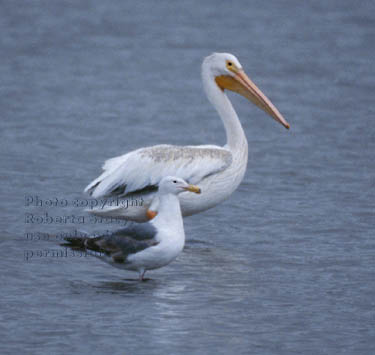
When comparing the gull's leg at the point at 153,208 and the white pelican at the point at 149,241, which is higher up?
the gull's leg at the point at 153,208

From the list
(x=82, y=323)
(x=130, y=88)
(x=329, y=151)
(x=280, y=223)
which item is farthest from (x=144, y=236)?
(x=130, y=88)

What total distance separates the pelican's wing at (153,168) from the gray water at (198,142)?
20.4 inches

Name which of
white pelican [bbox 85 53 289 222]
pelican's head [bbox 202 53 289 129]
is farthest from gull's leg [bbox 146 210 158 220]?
pelican's head [bbox 202 53 289 129]

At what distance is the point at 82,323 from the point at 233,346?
33.1 inches

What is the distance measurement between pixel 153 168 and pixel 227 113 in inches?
35.4

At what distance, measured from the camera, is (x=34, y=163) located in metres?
10.0

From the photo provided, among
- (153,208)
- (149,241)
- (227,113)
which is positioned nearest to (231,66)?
Result: (227,113)

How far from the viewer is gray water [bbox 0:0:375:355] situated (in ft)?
19.4

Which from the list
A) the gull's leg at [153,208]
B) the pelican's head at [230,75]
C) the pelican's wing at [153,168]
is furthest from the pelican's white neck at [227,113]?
the gull's leg at [153,208]

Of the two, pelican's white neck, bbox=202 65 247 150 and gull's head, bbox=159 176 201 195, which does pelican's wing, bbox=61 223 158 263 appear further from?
pelican's white neck, bbox=202 65 247 150

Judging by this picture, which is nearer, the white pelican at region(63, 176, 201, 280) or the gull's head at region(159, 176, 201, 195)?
the white pelican at region(63, 176, 201, 280)

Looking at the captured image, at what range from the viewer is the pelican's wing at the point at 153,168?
25.2 feet

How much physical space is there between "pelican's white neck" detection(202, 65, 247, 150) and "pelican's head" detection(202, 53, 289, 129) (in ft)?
0.11

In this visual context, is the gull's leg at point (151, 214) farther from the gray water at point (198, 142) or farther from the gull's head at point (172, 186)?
the gull's head at point (172, 186)
